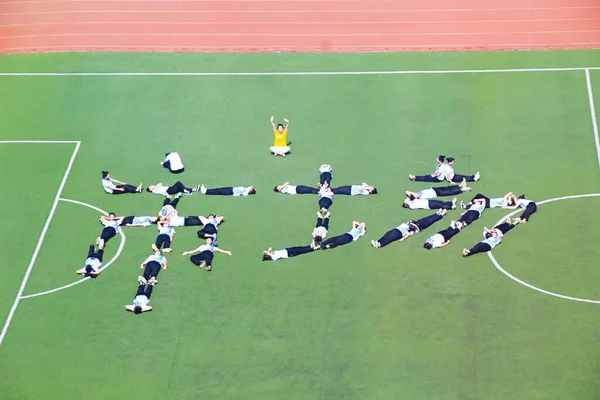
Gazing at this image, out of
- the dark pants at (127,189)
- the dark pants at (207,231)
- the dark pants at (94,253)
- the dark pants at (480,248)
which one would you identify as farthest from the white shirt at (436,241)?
the dark pants at (94,253)

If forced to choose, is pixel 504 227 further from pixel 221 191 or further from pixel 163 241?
pixel 163 241

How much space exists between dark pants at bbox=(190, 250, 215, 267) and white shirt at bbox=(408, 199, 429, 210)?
300 inches

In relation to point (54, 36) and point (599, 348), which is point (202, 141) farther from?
point (599, 348)

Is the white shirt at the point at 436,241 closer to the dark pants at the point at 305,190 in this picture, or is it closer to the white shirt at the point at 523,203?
the white shirt at the point at 523,203

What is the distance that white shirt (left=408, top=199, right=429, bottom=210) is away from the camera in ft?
119

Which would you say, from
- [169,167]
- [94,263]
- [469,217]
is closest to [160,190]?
[169,167]

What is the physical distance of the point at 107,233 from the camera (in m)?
35.8

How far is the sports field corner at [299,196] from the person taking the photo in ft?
102

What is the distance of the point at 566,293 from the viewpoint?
32.7m

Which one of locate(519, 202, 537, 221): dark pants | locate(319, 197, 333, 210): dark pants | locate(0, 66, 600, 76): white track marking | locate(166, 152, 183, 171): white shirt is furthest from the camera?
locate(0, 66, 600, 76): white track marking

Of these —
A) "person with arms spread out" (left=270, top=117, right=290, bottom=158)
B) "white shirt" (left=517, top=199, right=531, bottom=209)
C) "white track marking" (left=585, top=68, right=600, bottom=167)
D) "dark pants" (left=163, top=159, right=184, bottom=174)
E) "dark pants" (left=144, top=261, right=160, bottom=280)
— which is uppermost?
"white track marking" (left=585, top=68, right=600, bottom=167)

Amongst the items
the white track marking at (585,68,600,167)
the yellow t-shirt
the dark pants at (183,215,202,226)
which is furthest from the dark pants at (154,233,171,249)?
the white track marking at (585,68,600,167)

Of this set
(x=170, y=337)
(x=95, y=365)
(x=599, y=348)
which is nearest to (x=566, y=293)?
(x=599, y=348)

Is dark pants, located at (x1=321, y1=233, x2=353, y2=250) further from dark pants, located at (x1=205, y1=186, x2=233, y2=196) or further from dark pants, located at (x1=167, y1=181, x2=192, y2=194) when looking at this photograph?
dark pants, located at (x1=167, y1=181, x2=192, y2=194)
